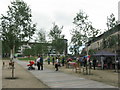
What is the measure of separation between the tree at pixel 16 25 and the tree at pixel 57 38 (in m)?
24.1

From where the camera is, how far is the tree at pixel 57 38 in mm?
43219

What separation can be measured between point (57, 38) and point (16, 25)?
27.4m

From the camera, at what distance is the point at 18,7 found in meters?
18.4

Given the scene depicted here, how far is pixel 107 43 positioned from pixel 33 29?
14.9 m

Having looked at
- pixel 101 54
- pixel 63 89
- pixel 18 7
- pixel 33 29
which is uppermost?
pixel 18 7

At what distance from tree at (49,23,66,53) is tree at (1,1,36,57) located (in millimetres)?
24085

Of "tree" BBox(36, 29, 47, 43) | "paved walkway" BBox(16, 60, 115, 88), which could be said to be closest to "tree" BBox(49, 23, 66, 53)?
"tree" BBox(36, 29, 47, 43)

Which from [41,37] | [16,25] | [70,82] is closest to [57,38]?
[41,37]

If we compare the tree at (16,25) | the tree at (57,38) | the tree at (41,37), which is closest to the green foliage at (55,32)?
the tree at (57,38)

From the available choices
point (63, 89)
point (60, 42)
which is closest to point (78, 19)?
point (63, 89)

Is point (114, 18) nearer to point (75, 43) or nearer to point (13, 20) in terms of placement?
point (75, 43)

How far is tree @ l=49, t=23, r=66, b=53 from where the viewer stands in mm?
43219

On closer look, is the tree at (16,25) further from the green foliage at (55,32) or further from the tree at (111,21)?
the green foliage at (55,32)

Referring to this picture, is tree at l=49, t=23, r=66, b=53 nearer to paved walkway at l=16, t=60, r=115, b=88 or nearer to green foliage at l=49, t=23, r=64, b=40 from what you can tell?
green foliage at l=49, t=23, r=64, b=40
